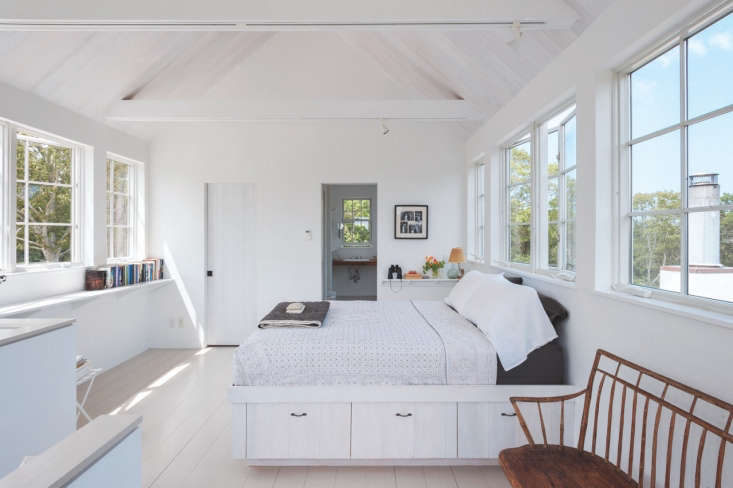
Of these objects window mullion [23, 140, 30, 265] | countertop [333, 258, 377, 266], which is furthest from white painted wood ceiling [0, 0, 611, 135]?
countertop [333, 258, 377, 266]

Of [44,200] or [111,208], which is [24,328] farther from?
[111,208]

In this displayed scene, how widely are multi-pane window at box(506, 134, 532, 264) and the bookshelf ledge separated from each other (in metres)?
3.82

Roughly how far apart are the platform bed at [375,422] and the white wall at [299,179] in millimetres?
2891

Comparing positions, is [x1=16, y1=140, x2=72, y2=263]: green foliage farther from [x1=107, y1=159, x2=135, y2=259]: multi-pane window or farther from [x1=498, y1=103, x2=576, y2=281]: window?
[x1=498, y1=103, x2=576, y2=281]: window

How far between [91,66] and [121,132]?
3.99ft

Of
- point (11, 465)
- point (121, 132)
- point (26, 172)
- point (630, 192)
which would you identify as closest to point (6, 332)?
point (11, 465)

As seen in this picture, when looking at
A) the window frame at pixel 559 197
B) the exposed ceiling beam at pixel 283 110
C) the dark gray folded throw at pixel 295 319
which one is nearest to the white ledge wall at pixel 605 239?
the window frame at pixel 559 197

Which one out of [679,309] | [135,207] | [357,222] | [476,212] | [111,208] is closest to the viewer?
[679,309]

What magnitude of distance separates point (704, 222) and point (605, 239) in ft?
1.87

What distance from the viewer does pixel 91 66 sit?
3.54 metres

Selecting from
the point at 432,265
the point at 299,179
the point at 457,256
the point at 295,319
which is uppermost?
the point at 299,179

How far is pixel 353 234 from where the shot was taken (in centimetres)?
823

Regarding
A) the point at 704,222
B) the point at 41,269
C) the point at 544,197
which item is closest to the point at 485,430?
the point at 704,222

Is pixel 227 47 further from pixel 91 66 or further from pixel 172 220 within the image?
pixel 172 220
